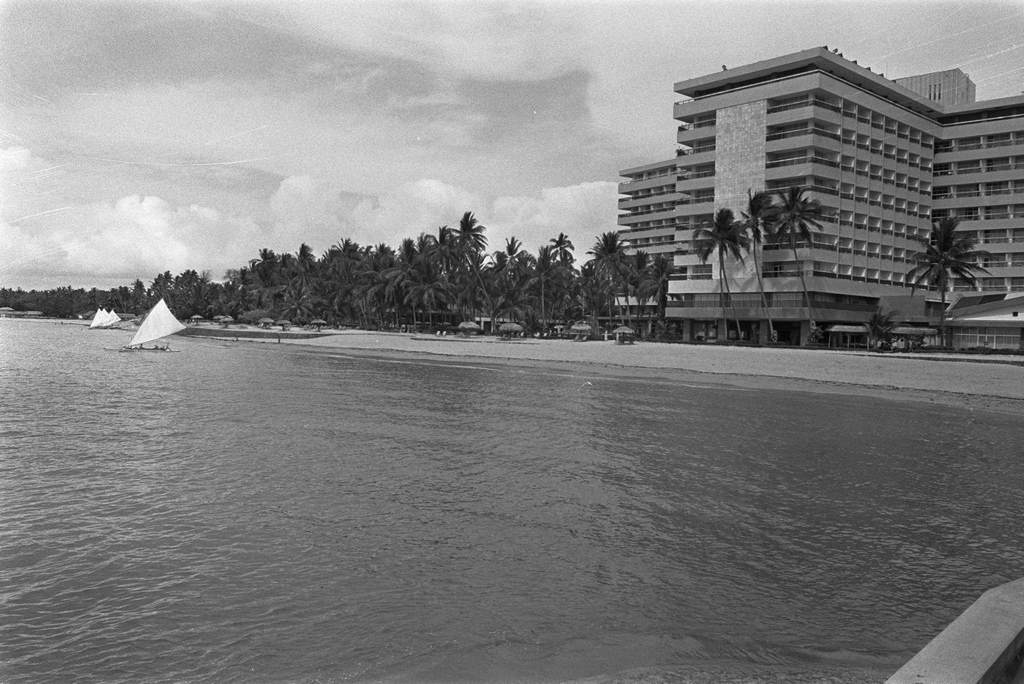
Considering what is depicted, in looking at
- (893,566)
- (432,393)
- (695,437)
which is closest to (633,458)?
(695,437)

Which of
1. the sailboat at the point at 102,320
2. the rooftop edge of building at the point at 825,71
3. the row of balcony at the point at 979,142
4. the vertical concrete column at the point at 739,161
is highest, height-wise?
the rooftop edge of building at the point at 825,71

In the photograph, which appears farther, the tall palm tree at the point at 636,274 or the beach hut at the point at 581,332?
the tall palm tree at the point at 636,274

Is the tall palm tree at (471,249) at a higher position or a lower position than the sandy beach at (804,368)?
higher

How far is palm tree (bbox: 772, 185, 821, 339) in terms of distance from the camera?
74.0 m

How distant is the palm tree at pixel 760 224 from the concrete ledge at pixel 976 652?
250 ft

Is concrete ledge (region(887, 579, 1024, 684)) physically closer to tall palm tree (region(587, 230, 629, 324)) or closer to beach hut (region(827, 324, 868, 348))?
beach hut (region(827, 324, 868, 348))

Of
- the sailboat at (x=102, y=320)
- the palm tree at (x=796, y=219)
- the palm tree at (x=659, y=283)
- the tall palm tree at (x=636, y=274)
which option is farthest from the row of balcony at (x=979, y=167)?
the sailboat at (x=102, y=320)

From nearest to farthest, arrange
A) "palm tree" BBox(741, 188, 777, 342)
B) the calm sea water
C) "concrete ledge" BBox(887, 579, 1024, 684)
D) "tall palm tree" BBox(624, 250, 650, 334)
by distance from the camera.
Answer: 1. "concrete ledge" BBox(887, 579, 1024, 684)
2. the calm sea water
3. "palm tree" BBox(741, 188, 777, 342)
4. "tall palm tree" BBox(624, 250, 650, 334)

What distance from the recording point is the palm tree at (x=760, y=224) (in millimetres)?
76562

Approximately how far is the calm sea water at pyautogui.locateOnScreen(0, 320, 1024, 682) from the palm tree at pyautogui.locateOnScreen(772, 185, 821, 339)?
55.0 metres

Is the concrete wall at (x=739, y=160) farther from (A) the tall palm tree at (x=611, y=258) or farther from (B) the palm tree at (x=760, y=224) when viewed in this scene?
(A) the tall palm tree at (x=611, y=258)

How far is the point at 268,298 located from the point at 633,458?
139 meters

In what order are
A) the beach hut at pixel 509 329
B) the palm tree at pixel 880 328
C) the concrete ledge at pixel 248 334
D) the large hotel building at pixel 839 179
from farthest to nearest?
the concrete ledge at pixel 248 334 < the beach hut at pixel 509 329 < the large hotel building at pixel 839 179 < the palm tree at pixel 880 328

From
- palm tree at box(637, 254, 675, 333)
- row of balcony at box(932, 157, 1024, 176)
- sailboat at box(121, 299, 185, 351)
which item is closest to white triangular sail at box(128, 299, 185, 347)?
sailboat at box(121, 299, 185, 351)
